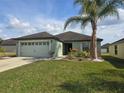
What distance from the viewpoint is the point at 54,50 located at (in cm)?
3020

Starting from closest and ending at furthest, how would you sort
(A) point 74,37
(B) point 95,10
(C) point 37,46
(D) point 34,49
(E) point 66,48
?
(B) point 95,10 < (C) point 37,46 < (D) point 34,49 < (A) point 74,37 < (E) point 66,48

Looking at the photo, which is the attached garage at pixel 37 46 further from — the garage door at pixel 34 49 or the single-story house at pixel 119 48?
the single-story house at pixel 119 48

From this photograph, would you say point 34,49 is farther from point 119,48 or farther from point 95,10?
point 119,48

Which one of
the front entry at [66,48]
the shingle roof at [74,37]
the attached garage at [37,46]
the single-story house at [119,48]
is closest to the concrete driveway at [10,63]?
the attached garage at [37,46]

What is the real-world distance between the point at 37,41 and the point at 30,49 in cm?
167

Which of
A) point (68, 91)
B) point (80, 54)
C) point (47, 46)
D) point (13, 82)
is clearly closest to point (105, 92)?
point (68, 91)

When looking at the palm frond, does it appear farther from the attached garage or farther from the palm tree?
the attached garage

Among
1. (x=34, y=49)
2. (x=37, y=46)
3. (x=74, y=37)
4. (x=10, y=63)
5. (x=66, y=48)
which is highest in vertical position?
(x=74, y=37)

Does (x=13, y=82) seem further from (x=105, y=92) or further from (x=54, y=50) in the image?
(x=54, y=50)

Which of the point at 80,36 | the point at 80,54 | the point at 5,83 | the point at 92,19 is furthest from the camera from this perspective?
the point at 80,36

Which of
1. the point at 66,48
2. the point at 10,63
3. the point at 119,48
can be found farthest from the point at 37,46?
the point at 119,48

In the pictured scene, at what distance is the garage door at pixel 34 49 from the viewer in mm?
29109

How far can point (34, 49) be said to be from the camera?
29.6 m

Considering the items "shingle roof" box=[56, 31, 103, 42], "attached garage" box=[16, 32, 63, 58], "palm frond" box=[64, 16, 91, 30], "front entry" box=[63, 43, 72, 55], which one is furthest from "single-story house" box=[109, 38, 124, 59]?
"attached garage" box=[16, 32, 63, 58]
